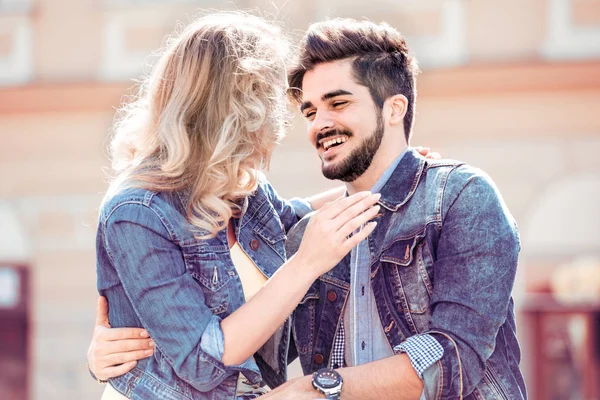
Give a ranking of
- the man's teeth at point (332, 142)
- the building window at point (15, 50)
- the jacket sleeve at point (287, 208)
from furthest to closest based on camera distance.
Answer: the building window at point (15, 50) < the jacket sleeve at point (287, 208) < the man's teeth at point (332, 142)

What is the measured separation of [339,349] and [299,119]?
17.3 ft

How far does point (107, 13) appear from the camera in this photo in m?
8.49

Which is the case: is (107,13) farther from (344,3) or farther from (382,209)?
(382,209)

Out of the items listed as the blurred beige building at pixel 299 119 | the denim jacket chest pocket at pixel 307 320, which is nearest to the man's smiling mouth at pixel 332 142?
the denim jacket chest pocket at pixel 307 320

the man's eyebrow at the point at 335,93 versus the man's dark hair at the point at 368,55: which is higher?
the man's dark hair at the point at 368,55

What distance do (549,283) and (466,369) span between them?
4.96 metres

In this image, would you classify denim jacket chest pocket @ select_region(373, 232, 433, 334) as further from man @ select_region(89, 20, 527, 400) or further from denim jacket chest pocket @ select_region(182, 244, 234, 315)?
denim jacket chest pocket @ select_region(182, 244, 234, 315)

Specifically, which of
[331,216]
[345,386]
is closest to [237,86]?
[331,216]

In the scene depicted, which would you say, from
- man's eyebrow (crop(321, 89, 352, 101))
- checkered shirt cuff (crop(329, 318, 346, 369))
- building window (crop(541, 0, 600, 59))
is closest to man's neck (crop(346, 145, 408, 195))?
man's eyebrow (crop(321, 89, 352, 101))

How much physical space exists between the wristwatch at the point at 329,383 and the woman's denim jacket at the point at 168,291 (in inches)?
8.6

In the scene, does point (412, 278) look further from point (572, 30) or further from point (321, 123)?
point (572, 30)

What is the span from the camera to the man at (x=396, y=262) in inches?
109

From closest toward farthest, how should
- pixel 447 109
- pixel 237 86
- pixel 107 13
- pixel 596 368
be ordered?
pixel 237 86, pixel 596 368, pixel 447 109, pixel 107 13

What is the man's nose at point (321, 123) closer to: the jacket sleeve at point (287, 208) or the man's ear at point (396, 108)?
the man's ear at point (396, 108)
